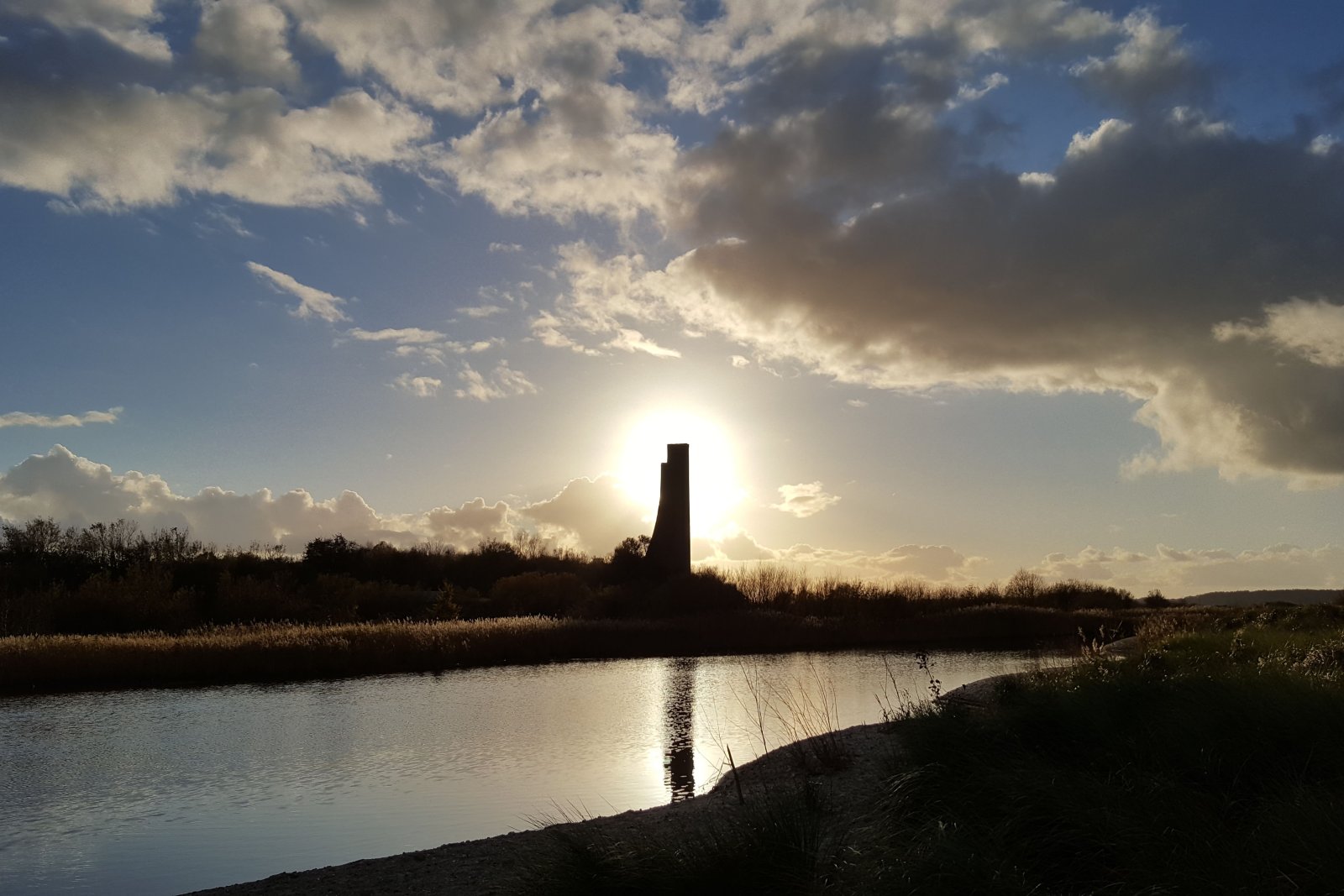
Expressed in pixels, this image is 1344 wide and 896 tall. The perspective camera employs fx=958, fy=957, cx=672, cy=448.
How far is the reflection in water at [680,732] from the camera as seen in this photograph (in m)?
11.2

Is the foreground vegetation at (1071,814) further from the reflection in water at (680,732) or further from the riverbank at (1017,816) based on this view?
the reflection in water at (680,732)

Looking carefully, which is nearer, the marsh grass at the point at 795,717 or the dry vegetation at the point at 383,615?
the marsh grass at the point at 795,717

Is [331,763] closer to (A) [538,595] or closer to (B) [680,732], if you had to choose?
(B) [680,732]

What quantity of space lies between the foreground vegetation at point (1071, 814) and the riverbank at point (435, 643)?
35.6 ft

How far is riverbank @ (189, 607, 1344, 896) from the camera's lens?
4816 mm

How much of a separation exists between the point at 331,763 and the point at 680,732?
16.6ft

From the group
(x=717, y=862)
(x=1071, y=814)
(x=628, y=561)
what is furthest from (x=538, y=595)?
(x=1071, y=814)

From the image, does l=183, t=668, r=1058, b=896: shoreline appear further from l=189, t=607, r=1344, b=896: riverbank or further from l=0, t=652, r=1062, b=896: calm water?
l=0, t=652, r=1062, b=896: calm water

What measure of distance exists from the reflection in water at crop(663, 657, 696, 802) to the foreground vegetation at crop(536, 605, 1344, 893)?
2986mm

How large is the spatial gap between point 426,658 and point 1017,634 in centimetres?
2348

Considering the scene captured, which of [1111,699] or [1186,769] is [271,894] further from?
[1111,699]

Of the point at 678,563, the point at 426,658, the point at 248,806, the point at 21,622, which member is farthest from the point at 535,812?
the point at 678,563

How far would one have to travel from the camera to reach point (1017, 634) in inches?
1476

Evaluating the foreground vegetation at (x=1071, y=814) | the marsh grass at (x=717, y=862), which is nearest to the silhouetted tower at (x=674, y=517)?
the foreground vegetation at (x=1071, y=814)
